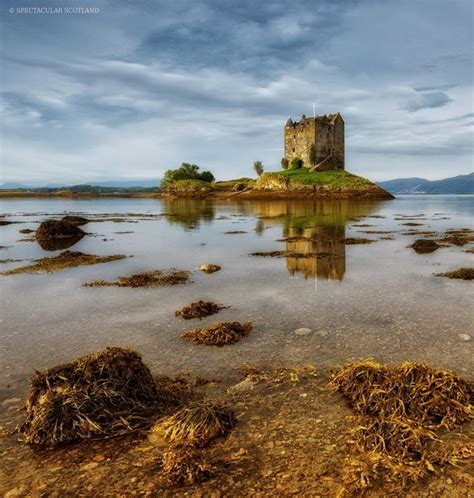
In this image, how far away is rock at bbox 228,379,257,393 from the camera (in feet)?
21.0

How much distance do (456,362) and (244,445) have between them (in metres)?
Result: 4.61

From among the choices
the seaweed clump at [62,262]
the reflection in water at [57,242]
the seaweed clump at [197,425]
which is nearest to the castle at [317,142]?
the reflection in water at [57,242]

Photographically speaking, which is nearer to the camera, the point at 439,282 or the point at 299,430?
the point at 299,430

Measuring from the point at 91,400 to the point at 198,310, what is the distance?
204 inches

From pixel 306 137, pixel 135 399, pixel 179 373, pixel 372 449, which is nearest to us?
pixel 372 449

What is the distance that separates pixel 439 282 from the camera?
44.6 ft

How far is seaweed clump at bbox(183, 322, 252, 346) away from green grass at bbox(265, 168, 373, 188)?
9393 cm

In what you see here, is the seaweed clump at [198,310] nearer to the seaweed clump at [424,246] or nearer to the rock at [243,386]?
the rock at [243,386]

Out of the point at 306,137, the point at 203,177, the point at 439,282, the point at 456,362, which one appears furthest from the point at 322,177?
the point at 456,362

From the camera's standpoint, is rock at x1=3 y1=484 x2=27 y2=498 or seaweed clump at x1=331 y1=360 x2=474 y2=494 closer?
rock at x1=3 y1=484 x2=27 y2=498

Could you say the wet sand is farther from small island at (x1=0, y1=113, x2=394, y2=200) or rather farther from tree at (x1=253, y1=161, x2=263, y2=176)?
tree at (x1=253, y1=161, x2=263, y2=176)

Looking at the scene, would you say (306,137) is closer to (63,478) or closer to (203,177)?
(203,177)

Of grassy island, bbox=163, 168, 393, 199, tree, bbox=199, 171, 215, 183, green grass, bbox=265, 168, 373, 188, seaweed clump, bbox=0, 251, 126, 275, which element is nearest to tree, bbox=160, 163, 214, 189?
tree, bbox=199, 171, 215, 183

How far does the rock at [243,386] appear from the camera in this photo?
6395 mm
